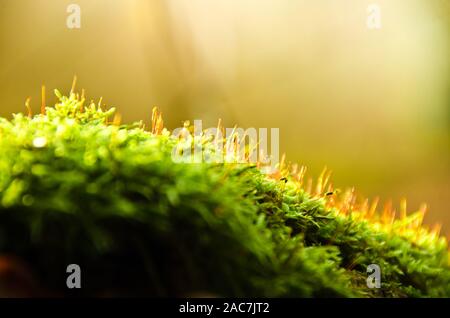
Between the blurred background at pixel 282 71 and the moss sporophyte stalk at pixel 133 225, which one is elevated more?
the blurred background at pixel 282 71

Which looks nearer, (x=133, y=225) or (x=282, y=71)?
(x=133, y=225)

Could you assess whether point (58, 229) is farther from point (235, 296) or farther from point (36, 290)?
point (235, 296)

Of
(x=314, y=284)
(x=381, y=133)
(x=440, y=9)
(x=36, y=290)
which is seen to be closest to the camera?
(x=36, y=290)

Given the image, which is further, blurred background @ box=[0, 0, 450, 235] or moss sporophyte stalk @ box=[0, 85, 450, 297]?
blurred background @ box=[0, 0, 450, 235]

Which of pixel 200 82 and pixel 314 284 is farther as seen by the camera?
pixel 200 82

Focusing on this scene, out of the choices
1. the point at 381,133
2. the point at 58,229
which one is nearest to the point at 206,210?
the point at 58,229

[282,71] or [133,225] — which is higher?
[282,71]

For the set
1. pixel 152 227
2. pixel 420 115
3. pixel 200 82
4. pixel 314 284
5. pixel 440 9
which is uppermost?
pixel 440 9

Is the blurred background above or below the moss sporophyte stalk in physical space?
above
